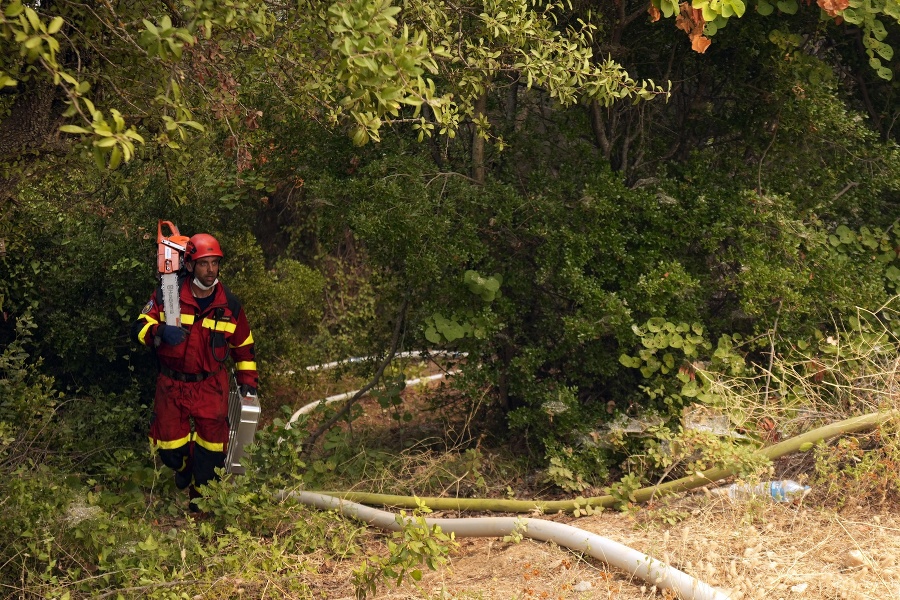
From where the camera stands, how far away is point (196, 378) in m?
6.06

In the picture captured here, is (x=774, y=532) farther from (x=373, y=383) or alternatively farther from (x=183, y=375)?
(x=183, y=375)

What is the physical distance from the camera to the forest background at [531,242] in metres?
5.40

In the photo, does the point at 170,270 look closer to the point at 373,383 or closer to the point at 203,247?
the point at 203,247

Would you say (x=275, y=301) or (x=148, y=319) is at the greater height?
(x=148, y=319)

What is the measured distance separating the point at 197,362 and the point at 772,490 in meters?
3.59

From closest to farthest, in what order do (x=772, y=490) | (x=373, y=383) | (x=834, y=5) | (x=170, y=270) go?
(x=772, y=490)
(x=834, y=5)
(x=170, y=270)
(x=373, y=383)

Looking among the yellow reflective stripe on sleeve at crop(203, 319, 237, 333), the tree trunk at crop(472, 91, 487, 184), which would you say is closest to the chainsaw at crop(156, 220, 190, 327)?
the yellow reflective stripe on sleeve at crop(203, 319, 237, 333)

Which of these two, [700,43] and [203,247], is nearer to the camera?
[700,43]

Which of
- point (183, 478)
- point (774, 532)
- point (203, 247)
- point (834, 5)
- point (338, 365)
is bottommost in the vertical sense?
point (183, 478)

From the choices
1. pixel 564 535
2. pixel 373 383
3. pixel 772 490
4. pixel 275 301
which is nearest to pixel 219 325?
pixel 373 383

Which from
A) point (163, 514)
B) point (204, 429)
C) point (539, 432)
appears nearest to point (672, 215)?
point (539, 432)

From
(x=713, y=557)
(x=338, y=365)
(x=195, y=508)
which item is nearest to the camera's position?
(x=713, y=557)

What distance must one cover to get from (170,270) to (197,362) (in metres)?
0.65

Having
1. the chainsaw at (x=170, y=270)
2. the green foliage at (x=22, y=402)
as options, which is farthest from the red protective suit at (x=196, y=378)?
the green foliage at (x=22, y=402)
